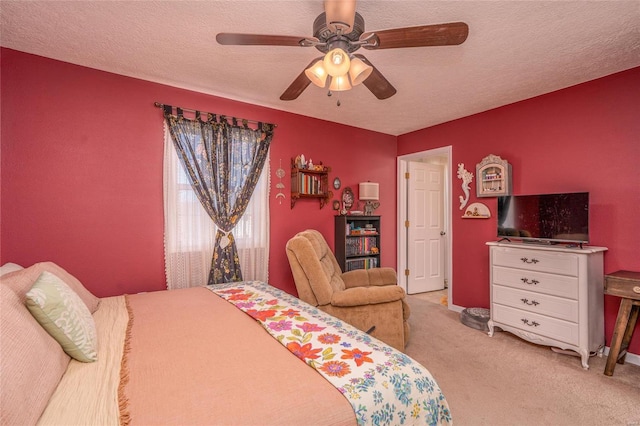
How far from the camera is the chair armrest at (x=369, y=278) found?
3.23 metres

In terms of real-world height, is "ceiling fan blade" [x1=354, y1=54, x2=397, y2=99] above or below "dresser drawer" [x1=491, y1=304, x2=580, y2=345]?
above

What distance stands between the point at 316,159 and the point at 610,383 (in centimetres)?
345

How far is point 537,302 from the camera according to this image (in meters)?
2.74

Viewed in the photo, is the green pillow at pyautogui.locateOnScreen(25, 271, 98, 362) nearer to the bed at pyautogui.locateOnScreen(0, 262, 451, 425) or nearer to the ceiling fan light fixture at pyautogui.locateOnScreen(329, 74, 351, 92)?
the bed at pyautogui.locateOnScreen(0, 262, 451, 425)

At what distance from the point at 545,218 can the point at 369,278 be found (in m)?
1.83

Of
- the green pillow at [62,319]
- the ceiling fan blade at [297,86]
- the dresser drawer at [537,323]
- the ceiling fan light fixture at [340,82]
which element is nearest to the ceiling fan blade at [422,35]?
the ceiling fan light fixture at [340,82]

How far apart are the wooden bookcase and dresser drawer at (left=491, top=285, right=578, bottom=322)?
1.56 m

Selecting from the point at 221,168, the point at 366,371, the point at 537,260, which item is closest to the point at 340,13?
the point at 366,371

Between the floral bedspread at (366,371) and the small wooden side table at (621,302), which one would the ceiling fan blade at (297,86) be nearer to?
the floral bedspread at (366,371)

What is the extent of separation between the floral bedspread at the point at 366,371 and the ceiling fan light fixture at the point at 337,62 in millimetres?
1380

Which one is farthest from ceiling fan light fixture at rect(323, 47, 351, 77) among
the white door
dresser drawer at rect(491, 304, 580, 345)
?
the white door

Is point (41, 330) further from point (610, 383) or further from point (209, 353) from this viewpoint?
point (610, 383)

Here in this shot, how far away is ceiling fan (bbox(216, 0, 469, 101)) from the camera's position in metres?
1.39

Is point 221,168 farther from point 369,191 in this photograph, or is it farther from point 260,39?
point 369,191
